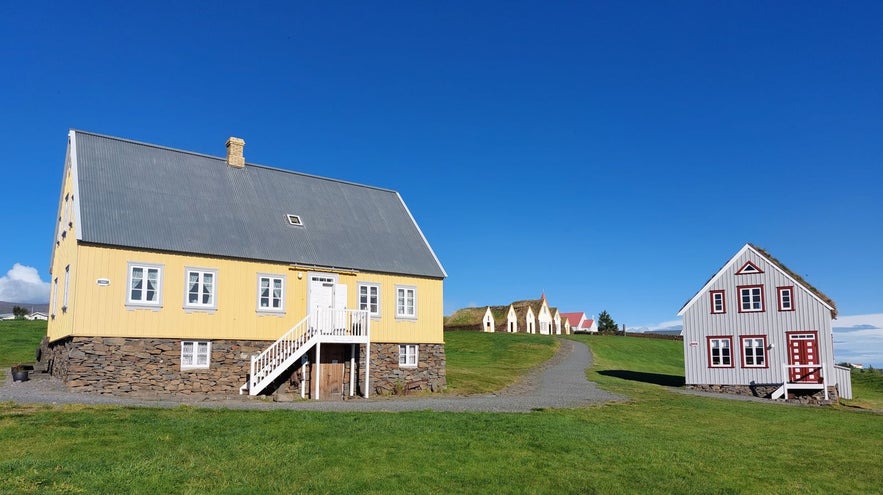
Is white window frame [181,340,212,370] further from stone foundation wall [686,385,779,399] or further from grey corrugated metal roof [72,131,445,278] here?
stone foundation wall [686,385,779,399]

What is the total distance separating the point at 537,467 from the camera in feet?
41.5

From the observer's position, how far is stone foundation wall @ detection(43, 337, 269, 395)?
880 inches

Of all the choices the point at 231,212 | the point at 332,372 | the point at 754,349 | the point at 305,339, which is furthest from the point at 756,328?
the point at 231,212

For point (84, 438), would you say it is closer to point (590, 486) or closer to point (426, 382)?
point (590, 486)

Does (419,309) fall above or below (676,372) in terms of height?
above

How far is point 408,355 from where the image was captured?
29875 mm

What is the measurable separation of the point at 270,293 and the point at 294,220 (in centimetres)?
414

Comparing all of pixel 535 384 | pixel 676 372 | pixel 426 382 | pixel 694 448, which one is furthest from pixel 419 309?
pixel 676 372

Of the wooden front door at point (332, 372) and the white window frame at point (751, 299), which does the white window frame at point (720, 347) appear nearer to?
the white window frame at point (751, 299)

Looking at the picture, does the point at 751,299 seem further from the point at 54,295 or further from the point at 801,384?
the point at 54,295

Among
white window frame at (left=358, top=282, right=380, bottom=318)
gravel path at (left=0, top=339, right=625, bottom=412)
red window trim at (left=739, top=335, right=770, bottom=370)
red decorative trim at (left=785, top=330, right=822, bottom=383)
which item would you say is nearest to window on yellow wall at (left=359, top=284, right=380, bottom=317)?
white window frame at (left=358, top=282, right=380, bottom=318)

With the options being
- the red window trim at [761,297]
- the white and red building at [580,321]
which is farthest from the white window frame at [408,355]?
the white and red building at [580,321]

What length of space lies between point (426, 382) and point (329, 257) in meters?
6.93

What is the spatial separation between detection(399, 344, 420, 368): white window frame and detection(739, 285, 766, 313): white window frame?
17.6 m
